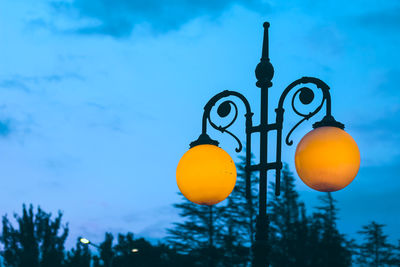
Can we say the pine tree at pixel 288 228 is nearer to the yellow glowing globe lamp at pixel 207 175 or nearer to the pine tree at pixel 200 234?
the pine tree at pixel 200 234

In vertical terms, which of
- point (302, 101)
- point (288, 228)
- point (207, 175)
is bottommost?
point (207, 175)

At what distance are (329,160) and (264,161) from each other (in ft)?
2.30

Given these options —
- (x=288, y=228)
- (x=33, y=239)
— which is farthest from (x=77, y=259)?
(x=288, y=228)

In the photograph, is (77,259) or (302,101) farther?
(77,259)

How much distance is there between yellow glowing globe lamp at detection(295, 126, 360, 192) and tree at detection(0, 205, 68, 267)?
21838mm

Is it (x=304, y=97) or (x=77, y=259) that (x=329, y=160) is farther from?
(x=77, y=259)

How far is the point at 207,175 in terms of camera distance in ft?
15.2

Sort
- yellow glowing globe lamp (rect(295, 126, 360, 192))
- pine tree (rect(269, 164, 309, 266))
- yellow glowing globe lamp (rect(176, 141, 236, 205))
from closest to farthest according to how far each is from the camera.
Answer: yellow glowing globe lamp (rect(295, 126, 360, 192)), yellow glowing globe lamp (rect(176, 141, 236, 205)), pine tree (rect(269, 164, 309, 266))

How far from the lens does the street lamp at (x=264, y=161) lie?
4406 millimetres

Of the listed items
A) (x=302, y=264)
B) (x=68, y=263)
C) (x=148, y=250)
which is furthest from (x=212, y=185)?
(x=148, y=250)

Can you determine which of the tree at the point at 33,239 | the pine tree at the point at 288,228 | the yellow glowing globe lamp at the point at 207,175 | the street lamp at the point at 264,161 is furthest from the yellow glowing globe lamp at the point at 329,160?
the pine tree at the point at 288,228

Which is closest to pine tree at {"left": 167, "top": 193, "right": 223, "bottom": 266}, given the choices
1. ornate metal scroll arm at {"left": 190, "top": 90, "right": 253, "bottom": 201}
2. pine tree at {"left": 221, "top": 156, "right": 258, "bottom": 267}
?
pine tree at {"left": 221, "top": 156, "right": 258, "bottom": 267}

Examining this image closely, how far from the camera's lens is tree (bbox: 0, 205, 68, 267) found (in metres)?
24.8

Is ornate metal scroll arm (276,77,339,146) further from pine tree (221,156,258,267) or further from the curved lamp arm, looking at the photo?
pine tree (221,156,258,267)
